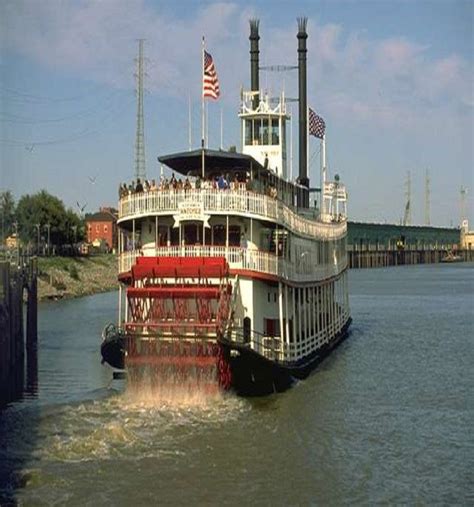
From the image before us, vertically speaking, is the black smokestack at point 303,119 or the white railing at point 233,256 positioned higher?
the black smokestack at point 303,119

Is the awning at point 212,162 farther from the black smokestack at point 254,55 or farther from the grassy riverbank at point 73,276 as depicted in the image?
the grassy riverbank at point 73,276

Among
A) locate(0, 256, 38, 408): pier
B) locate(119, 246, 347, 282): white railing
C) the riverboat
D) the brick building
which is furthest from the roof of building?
locate(119, 246, 347, 282): white railing

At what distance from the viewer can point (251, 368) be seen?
89.8 feet

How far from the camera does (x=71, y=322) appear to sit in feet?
189

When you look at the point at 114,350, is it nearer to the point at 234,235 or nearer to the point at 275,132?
the point at 234,235

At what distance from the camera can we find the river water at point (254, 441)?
771 inches

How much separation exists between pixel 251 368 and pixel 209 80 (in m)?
10.7

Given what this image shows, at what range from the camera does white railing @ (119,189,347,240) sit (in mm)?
28266

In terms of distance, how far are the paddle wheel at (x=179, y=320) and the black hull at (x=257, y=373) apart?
1.29 feet

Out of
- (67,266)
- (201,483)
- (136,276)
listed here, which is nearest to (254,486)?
(201,483)

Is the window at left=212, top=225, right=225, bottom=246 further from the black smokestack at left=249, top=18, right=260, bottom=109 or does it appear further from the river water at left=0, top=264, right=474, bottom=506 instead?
the black smokestack at left=249, top=18, right=260, bottom=109

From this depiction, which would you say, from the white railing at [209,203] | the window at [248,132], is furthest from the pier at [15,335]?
the window at [248,132]

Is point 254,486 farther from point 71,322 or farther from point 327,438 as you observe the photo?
point 71,322

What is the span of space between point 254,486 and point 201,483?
116cm
